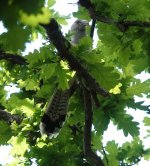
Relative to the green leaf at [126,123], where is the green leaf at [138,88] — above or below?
above

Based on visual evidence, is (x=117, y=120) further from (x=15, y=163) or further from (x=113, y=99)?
(x=15, y=163)

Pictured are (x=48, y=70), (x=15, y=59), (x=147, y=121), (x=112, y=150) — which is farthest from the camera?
(x=112, y=150)

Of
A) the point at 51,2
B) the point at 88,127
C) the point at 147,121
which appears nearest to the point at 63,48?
the point at 88,127

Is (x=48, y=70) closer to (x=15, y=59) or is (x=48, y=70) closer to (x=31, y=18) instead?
(x=15, y=59)

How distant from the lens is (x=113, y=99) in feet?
15.6

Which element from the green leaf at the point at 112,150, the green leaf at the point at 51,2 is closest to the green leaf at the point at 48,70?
the green leaf at the point at 51,2

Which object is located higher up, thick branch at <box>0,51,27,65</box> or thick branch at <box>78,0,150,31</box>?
thick branch at <box>0,51,27,65</box>

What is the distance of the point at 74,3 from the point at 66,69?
0.90 m

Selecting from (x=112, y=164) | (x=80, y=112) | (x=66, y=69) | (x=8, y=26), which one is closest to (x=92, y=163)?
(x=112, y=164)

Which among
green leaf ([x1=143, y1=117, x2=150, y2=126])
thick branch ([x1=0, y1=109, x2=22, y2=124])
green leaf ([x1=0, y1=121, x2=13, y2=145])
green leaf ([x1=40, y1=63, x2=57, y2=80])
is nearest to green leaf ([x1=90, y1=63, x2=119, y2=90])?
green leaf ([x1=40, y1=63, x2=57, y2=80])

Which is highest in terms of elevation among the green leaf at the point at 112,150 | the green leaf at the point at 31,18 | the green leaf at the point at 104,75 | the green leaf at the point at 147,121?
the green leaf at the point at 112,150

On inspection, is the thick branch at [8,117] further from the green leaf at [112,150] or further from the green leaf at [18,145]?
the green leaf at [112,150]

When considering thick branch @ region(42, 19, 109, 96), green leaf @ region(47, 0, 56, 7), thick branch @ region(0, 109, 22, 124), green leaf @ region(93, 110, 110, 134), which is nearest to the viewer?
thick branch @ region(42, 19, 109, 96)

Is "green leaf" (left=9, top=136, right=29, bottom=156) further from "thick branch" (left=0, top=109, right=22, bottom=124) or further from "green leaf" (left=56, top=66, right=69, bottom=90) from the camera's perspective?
"green leaf" (left=56, top=66, right=69, bottom=90)
